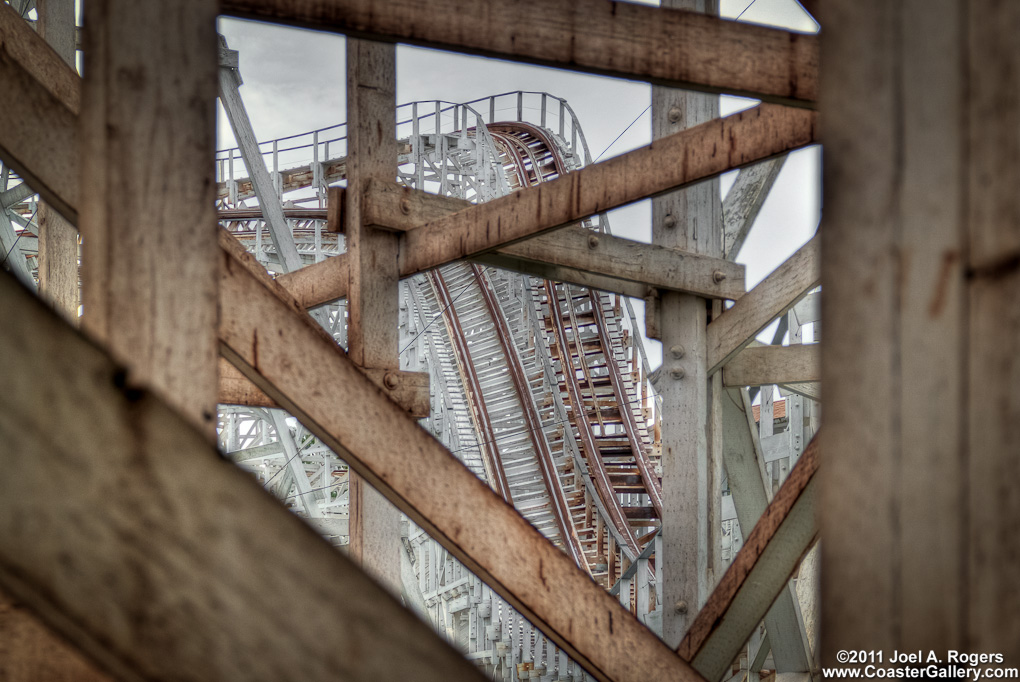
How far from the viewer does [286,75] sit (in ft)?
47.9

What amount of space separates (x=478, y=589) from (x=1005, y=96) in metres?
5.56

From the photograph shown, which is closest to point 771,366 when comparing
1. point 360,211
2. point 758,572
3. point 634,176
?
point 758,572

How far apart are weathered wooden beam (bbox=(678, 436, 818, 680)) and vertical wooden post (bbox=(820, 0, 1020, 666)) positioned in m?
1.27

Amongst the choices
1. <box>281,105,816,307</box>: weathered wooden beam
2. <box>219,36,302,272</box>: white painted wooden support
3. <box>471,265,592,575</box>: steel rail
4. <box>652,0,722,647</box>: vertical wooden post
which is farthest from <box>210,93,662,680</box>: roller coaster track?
<box>281,105,816,307</box>: weathered wooden beam

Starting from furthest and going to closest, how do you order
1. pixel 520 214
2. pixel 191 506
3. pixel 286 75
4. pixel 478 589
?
pixel 286 75 → pixel 478 589 → pixel 520 214 → pixel 191 506

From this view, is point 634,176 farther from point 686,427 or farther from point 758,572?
point 686,427

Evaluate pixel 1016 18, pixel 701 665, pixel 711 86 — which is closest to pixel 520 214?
pixel 711 86

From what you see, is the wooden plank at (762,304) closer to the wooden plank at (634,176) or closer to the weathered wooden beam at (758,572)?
the wooden plank at (634,176)

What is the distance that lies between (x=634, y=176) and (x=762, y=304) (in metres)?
0.96

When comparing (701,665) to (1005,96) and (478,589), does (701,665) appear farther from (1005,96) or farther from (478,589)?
(478,589)

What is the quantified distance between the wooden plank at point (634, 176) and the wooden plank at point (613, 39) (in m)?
0.40

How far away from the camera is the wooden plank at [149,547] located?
447mm

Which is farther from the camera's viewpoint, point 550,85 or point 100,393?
point 550,85

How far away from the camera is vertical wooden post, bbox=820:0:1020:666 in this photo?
517mm
